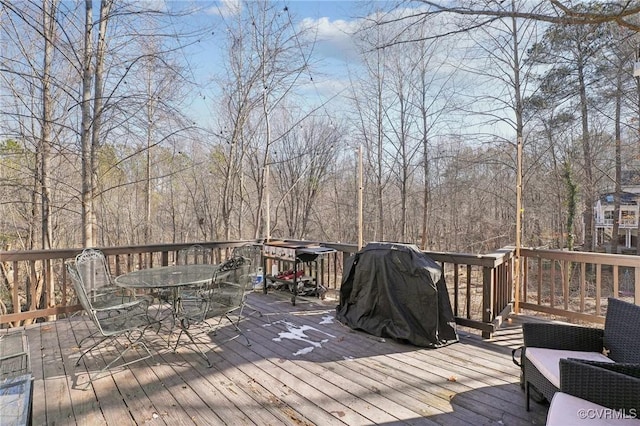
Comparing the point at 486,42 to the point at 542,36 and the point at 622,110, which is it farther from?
the point at 622,110

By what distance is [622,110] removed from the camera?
1059cm

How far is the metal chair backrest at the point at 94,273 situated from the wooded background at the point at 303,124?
1362 mm

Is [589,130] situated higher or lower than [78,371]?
higher

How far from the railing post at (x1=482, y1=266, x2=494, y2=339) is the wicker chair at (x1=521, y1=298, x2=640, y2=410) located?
1.10 m

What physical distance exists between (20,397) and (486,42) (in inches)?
459

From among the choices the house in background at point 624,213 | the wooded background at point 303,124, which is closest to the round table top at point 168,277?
the wooded background at point 303,124

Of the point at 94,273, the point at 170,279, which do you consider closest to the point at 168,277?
the point at 170,279

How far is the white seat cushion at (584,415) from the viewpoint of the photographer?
1.41 metres

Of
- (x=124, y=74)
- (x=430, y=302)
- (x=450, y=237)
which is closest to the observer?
(x=430, y=302)

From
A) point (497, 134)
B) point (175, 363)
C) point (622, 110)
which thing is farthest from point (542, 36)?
point (175, 363)

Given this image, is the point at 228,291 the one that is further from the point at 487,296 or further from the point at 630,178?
the point at 630,178

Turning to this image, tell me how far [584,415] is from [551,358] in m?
0.66

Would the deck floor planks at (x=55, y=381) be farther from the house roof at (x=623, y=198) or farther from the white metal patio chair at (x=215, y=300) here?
the house roof at (x=623, y=198)

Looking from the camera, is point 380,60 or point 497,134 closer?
point 497,134
